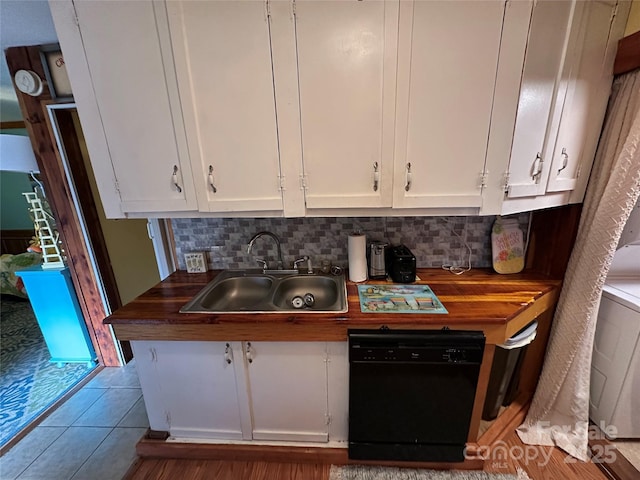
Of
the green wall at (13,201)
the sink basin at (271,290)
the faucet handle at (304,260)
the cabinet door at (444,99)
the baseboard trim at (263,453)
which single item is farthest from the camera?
the green wall at (13,201)

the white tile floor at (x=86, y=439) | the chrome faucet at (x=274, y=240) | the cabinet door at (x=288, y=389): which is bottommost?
the white tile floor at (x=86, y=439)

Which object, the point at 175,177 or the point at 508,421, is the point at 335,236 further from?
the point at 508,421

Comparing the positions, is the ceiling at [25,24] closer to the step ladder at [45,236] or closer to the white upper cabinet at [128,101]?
the white upper cabinet at [128,101]

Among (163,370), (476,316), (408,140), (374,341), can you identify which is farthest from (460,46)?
(163,370)

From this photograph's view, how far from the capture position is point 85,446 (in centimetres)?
157

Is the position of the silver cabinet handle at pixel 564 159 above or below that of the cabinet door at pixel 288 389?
above

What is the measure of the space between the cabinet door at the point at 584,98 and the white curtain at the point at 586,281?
0.06 metres

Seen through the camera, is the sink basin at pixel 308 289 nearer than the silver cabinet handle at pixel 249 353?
No

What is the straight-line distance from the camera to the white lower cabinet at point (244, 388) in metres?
1.26

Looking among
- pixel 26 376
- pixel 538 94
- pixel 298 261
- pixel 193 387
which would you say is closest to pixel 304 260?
pixel 298 261

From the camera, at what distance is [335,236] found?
5.36 ft

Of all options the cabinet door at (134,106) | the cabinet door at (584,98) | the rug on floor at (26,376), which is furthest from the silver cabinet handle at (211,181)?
the rug on floor at (26,376)

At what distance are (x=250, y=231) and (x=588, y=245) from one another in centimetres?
186

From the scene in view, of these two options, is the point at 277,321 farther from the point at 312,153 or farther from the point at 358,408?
the point at 312,153
